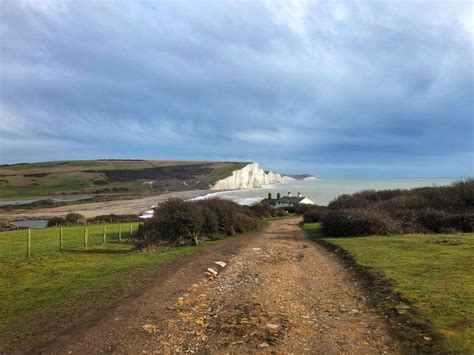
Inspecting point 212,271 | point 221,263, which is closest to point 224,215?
point 221,263

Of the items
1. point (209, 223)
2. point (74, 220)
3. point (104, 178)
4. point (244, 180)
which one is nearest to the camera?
point (209, 223)

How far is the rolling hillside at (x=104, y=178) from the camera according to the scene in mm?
→ 136625

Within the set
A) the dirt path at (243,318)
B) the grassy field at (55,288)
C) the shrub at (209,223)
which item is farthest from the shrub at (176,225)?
the dirt path at (243,318)

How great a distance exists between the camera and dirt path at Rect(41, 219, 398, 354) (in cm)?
700

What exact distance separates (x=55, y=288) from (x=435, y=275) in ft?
37.5

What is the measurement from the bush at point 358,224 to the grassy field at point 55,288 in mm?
12186

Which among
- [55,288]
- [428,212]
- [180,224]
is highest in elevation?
[428,212]

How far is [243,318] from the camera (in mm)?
8477

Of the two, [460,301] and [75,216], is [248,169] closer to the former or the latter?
[75,216]

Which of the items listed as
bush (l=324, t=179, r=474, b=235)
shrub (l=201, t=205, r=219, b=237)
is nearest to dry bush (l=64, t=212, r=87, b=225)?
shrub (l=201, t=205, r=219, b=237)

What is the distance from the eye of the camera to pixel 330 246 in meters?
20.5

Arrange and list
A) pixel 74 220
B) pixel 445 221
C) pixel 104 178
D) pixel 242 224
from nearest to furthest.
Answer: pixel 445 221
pixel 242 224
pixel 74 220
pixel 104 178

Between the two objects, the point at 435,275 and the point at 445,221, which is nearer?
the point at 435,275

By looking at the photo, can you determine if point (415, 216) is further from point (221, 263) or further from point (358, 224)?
point (221, 263)
